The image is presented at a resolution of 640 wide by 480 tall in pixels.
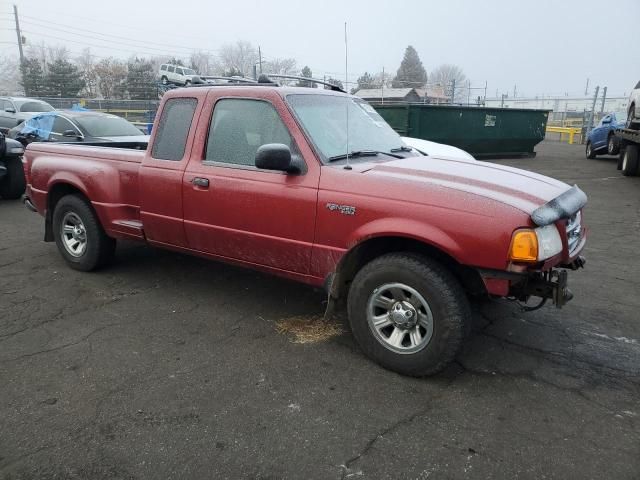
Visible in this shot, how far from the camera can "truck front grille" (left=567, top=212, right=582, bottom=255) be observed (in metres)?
3.34

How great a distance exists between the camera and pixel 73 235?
5.37 m

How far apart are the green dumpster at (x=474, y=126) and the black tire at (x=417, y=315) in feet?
41.0

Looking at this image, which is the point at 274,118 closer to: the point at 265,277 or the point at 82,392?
the point at 265,277

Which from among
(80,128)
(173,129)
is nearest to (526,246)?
(173,129)

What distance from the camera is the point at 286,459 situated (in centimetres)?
257

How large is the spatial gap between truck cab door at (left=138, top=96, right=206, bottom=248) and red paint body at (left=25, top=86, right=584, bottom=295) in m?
0.01

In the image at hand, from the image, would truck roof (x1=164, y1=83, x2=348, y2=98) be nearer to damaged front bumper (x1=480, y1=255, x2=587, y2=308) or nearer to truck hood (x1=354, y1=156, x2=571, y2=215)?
truck hood (x1=354, y1=156, x2=571, y2=215)

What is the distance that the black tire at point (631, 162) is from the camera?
1306cm

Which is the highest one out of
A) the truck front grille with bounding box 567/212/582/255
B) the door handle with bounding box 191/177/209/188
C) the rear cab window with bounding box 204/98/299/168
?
the rear cab window with bounding box 204/98/299/168

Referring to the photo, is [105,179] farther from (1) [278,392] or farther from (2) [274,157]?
(1) [278,392]

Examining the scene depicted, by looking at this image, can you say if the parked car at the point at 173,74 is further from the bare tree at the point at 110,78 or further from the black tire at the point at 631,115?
the black tire at the point at 631,115

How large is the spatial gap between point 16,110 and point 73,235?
14241 millimetres

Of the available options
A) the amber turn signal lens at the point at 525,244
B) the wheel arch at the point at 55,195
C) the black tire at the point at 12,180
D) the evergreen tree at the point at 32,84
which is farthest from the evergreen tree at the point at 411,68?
the amber turn signal lens at the point at 525,244

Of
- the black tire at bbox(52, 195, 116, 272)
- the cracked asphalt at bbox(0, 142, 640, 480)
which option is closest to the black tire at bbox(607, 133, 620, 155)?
the cracked asphalt at bbox(0, 142, 640, 480)
